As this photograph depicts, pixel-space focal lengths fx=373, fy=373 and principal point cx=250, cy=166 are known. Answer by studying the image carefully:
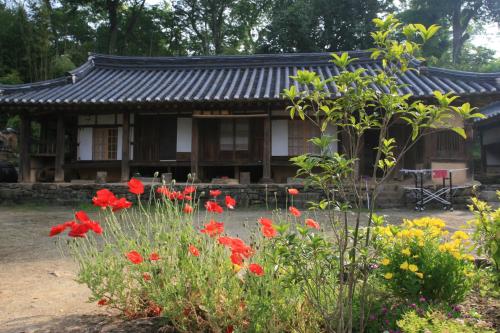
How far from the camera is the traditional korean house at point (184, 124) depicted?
10938 millimetres

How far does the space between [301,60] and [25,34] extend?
16.7 meters

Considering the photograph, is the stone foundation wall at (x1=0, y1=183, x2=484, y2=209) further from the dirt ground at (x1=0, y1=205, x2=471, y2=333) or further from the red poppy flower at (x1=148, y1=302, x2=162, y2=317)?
the red poppy flower at (x1=148, y1=302, x2=162, y2=317)

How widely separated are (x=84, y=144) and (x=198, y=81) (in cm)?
446

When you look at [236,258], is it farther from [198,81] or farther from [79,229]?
[198,81]

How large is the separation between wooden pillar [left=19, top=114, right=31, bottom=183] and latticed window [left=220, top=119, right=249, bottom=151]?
616 cm

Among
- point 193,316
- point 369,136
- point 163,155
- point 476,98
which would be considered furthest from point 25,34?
point 193,316

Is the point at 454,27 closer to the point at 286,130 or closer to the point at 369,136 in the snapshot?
the point at 369,136

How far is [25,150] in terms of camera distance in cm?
1180

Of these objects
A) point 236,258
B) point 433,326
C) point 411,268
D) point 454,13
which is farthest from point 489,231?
point 454,13

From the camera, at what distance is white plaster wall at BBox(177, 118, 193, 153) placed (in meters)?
12.2

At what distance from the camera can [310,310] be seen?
7.33 ft

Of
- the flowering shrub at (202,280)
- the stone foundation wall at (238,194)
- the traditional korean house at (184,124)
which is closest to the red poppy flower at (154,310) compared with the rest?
the flowering shrub at (202,280)

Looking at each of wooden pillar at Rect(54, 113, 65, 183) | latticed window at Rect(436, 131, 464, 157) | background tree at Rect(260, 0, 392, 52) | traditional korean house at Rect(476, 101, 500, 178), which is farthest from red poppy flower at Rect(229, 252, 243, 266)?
background tree at Rect(260, 0, 392, 52)

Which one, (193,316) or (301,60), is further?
(301,60)
